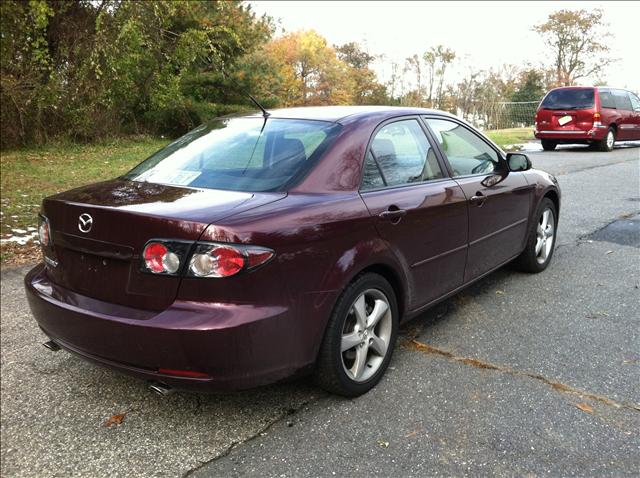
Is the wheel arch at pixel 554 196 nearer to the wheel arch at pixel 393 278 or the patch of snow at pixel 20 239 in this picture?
the wheel arch at pixel 393 278

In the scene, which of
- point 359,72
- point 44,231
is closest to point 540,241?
point 44,231

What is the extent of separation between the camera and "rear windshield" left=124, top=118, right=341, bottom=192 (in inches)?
113

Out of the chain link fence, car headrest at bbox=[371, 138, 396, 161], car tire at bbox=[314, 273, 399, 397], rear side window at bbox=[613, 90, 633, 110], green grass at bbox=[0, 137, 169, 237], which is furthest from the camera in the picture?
the chain link fence

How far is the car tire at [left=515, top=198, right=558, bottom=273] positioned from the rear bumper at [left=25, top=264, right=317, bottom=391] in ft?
9.40

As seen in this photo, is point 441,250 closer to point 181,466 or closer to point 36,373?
point 181,466

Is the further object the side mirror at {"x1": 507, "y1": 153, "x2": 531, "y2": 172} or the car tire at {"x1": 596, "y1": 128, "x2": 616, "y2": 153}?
the car tire at {"x1": 596, "y1": 128, "x2": 616, "y2": 153}

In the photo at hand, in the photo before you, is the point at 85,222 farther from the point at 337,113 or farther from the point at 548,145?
the point at 548,145

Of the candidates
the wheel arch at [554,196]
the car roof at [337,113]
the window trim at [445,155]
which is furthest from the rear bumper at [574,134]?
the car roof at [337,113]

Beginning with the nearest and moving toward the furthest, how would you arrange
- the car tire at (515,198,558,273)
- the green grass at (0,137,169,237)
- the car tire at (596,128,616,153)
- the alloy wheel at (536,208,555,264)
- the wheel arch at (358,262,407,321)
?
the wheel arch at (358,262,407,321) < the car tire at (515,198,558,273) < the alloy wheel at (536,208,555,264) < the green grass at (0,137,169,237) < the car tire at (596,128,616,153)

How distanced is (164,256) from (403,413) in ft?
4.67

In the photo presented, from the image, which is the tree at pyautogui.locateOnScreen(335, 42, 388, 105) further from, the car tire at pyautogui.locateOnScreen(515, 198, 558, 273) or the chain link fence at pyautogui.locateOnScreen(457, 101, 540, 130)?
the car tire at pyautogui.locateOnScreen(515, 198, 558, 273)

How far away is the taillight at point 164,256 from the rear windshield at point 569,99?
14.9m

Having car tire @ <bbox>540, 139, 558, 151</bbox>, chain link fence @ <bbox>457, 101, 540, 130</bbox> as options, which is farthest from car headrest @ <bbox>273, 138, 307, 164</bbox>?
chain link fence @ <bbox>457, 101, 540, 130</bbox>

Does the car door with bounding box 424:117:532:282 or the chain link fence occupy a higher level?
the chain link fence
